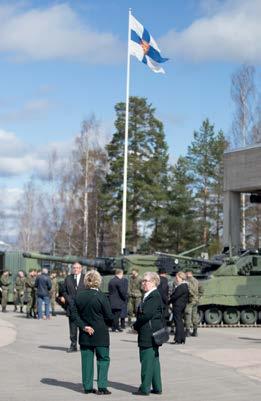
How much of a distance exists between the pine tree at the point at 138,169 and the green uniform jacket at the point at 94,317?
4080 centimetres

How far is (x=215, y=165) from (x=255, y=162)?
2062 cm

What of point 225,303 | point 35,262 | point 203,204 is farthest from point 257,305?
point 203,204

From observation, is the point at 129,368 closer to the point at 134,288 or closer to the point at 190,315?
the point at 190,315

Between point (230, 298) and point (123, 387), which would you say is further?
point (230, 298)

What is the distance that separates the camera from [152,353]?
9688mm

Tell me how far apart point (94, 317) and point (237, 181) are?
2414 cm

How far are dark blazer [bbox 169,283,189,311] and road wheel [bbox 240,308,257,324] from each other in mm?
7451

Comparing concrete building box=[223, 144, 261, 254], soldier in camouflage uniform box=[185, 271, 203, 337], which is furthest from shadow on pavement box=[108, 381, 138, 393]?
concrete building box=[223, 144, 261, 254]

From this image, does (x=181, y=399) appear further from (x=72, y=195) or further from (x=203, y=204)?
(x=72, y=195)

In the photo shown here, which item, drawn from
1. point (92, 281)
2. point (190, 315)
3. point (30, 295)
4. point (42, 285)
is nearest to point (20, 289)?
point (30, 295)

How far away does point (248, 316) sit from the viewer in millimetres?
23734

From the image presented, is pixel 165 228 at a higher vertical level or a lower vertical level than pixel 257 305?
higher

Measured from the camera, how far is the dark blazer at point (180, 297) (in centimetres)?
1658

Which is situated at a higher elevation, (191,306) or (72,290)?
(72,290)
